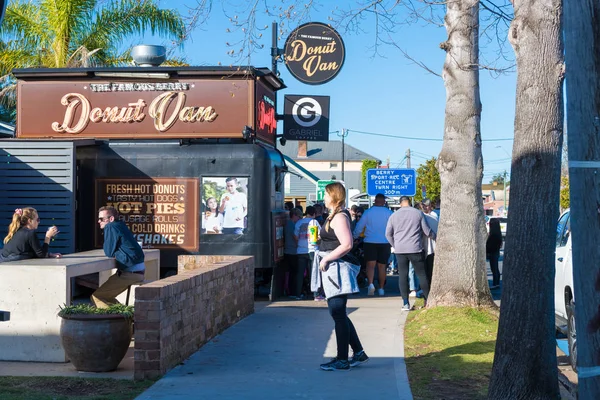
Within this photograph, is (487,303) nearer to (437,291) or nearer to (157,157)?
(437,291)

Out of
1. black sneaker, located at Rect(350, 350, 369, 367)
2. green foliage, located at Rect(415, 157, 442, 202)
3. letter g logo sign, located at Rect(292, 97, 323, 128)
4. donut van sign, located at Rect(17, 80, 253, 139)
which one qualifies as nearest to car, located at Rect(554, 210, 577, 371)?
black sneaker, located at Rect(350, 350, 369, 367)

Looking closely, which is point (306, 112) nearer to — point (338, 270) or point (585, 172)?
point (338, 270)

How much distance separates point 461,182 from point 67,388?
22.4 ft

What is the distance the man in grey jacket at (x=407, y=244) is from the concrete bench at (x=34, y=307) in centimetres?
591

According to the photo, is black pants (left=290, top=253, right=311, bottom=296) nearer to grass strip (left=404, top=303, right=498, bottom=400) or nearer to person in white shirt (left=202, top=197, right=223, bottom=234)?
person in white shirt (left=202, top=197, right=223, bottom=234)

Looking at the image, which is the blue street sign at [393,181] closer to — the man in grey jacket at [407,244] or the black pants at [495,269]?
the black pants at [495,269]

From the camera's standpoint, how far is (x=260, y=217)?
49.0 ft

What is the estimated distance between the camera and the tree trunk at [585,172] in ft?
13.9

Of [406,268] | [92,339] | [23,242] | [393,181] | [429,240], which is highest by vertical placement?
[393,181]

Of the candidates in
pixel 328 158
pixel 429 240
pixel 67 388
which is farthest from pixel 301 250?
pixel 328 158

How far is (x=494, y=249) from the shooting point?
19125 millimetres

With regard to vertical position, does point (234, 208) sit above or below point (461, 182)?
below

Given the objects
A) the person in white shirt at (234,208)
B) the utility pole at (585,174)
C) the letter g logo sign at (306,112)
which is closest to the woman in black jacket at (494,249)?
the letter g logo sign at (306,112)

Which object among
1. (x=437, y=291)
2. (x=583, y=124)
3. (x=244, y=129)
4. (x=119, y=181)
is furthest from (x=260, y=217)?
(x=583, y=124)
